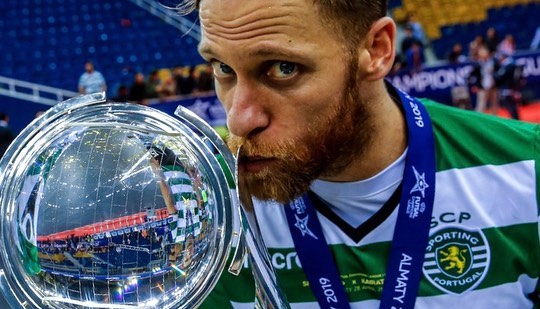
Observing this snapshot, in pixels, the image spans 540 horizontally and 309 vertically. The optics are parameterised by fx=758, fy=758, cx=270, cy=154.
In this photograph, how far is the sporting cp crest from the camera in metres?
1.40

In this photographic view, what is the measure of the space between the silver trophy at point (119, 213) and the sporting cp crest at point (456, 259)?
0.61 meters

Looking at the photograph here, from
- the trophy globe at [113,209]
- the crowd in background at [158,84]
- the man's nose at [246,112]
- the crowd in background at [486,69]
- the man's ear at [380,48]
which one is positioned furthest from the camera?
the crowd in background at [158,84]

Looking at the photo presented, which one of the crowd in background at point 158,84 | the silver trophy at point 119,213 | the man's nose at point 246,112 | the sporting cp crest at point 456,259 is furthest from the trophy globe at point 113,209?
the crowd in background at point 158,84

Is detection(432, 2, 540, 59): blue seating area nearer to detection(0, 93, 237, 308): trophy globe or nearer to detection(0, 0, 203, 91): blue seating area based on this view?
detection(0, 0, 203, 91): blue seating area

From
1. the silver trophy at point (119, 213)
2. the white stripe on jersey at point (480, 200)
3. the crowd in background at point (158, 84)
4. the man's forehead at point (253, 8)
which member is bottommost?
the white stripe on jersey at point (480, 200)

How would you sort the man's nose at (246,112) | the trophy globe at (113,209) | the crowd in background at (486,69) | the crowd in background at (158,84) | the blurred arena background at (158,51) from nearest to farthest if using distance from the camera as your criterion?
the trophy globe at (113,209), the man's nose at (246,112), the crowd in background at (486,69), the crowd in background at (158,84), the blurred arena background at (158,51)

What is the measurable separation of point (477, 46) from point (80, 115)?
425 inches

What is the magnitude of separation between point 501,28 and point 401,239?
1243 centimetres

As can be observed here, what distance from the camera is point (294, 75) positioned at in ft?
3.79

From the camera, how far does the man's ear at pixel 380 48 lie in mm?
1307

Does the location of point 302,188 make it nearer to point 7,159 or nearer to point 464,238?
point 464,238

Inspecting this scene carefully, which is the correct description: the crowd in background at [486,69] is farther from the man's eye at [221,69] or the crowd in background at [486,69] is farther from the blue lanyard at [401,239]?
the man's eye at [221,69]

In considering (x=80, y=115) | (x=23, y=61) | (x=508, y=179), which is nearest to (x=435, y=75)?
(x=23, y=61)

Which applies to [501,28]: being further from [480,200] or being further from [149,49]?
[480,200]
